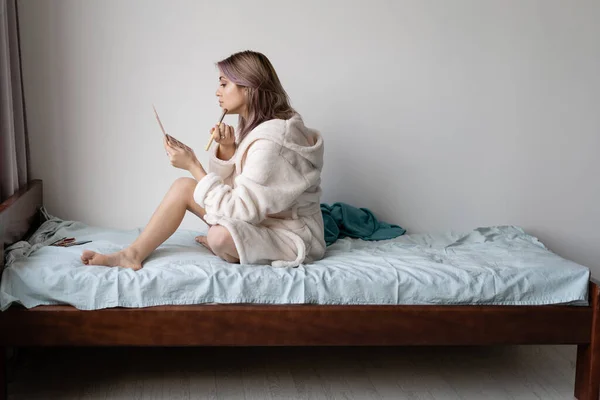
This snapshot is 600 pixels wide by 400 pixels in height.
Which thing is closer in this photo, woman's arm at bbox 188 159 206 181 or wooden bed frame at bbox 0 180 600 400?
wooden bed frame at bbox 0 180 600 400

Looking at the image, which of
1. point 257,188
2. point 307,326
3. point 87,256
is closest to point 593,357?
point 307,326

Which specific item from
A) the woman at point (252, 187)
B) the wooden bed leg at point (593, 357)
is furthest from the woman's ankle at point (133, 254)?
the wooden bed leg at point (593, 357)

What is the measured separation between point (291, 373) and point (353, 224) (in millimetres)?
752

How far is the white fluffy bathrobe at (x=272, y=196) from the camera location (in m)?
2.45

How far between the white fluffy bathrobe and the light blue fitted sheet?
8cm

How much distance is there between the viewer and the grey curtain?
2.61 metres

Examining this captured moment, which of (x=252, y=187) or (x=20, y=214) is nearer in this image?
(x=252, y=187)

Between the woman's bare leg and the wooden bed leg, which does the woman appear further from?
the wooden bed leg

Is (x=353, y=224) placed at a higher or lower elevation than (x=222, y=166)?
lower

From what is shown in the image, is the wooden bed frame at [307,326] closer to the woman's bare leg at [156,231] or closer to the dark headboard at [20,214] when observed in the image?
the dark headboard at [20,214]

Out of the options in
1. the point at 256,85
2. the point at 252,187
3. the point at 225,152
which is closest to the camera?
the point at 252,187

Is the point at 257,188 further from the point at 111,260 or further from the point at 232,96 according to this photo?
the point at 111,260

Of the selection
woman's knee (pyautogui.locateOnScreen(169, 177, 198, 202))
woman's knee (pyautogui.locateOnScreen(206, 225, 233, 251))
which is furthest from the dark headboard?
woman's knee (pyautogui.locateOnScreen(206, 225, 233, 251))

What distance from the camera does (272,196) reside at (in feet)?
8.14
